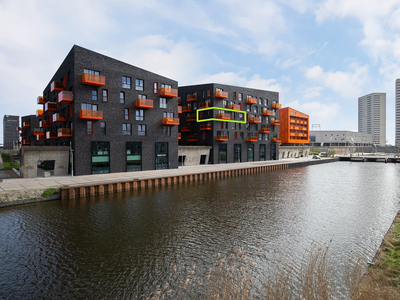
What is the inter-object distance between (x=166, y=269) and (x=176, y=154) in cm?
3552

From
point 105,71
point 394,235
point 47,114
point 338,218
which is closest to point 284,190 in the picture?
point 338,218

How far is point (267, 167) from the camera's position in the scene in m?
54.2

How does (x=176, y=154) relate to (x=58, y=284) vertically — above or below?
above

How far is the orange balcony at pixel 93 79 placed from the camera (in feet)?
111

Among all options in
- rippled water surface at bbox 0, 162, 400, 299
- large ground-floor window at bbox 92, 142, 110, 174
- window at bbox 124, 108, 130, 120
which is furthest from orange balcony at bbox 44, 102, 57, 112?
rippled water surface at bbox 0, 162, 400, 299

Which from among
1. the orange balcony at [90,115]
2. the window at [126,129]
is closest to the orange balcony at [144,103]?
the window at [126,129]

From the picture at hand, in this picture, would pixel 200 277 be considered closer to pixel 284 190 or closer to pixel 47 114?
pixel 284 190

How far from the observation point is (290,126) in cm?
9331

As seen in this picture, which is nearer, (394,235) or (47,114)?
(394,235)

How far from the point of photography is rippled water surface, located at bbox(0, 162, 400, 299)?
10703 mm

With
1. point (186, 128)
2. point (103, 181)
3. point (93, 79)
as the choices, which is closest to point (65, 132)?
point (93, 79)

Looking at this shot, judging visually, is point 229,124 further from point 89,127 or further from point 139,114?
point 89,127

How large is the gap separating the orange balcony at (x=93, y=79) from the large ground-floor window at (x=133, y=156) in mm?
9903

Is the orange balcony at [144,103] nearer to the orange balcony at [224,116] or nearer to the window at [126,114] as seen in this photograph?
the window at [126,114]
